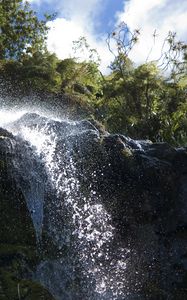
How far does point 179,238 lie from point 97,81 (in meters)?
14.0

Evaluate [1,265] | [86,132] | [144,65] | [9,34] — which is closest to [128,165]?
[86,132]

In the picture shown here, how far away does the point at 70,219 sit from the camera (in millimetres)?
8891

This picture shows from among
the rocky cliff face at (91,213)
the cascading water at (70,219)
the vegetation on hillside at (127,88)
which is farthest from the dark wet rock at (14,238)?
the vegetation on hillside at (127,88)

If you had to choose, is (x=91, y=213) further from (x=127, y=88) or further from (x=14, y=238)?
(x=127, y=88)

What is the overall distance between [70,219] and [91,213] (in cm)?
49

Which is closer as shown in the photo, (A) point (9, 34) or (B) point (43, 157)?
(B) point (43, 157)

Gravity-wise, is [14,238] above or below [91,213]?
below

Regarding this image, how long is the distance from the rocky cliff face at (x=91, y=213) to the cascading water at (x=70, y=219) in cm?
2

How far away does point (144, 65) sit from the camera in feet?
56.6

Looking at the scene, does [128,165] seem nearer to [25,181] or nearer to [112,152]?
[112,152]

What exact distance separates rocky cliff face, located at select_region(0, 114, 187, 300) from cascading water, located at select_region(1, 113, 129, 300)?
2 cm

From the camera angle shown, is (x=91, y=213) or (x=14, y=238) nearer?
(x=14, y=238)

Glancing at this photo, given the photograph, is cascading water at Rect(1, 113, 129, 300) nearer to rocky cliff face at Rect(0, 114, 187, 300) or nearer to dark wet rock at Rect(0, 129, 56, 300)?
rocky cliff face at Rect(0, 114, 187, 300)

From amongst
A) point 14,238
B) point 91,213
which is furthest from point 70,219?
point 14,238
